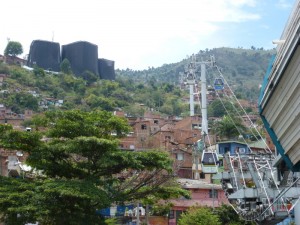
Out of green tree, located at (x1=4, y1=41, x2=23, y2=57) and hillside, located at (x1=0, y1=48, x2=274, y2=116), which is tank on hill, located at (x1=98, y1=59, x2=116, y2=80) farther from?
green tree, located at (x1=4, y1=41, x2=23, y2=57)

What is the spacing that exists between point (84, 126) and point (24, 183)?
3.13 metres

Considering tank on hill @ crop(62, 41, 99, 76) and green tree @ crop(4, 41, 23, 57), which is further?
tank on hill @ crop(62, 41, 99, 76)

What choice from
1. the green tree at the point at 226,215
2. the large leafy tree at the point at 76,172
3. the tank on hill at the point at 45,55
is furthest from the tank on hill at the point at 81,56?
the large leafy tree at the point at 76,172

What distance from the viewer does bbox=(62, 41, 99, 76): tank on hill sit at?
123 m

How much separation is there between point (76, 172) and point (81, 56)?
344ft

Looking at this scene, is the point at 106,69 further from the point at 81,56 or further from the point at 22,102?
the point at 22,102

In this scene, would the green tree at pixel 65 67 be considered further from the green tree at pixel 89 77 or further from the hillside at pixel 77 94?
the hillside at pixel 77 94

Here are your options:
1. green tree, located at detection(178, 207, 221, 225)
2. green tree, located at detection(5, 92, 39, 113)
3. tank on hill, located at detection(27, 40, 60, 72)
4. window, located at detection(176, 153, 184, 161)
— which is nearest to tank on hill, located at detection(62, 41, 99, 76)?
tank on hill, located at detection(27, 40, 60, 72)

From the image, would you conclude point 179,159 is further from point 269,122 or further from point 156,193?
point 269,122

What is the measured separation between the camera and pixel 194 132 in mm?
58969

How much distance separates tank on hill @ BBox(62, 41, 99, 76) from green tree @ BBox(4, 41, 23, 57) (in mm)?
10600

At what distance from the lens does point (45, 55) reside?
124 meters

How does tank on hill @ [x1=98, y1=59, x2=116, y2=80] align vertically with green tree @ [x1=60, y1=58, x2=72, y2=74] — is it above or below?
above

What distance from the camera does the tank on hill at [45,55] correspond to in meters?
123
